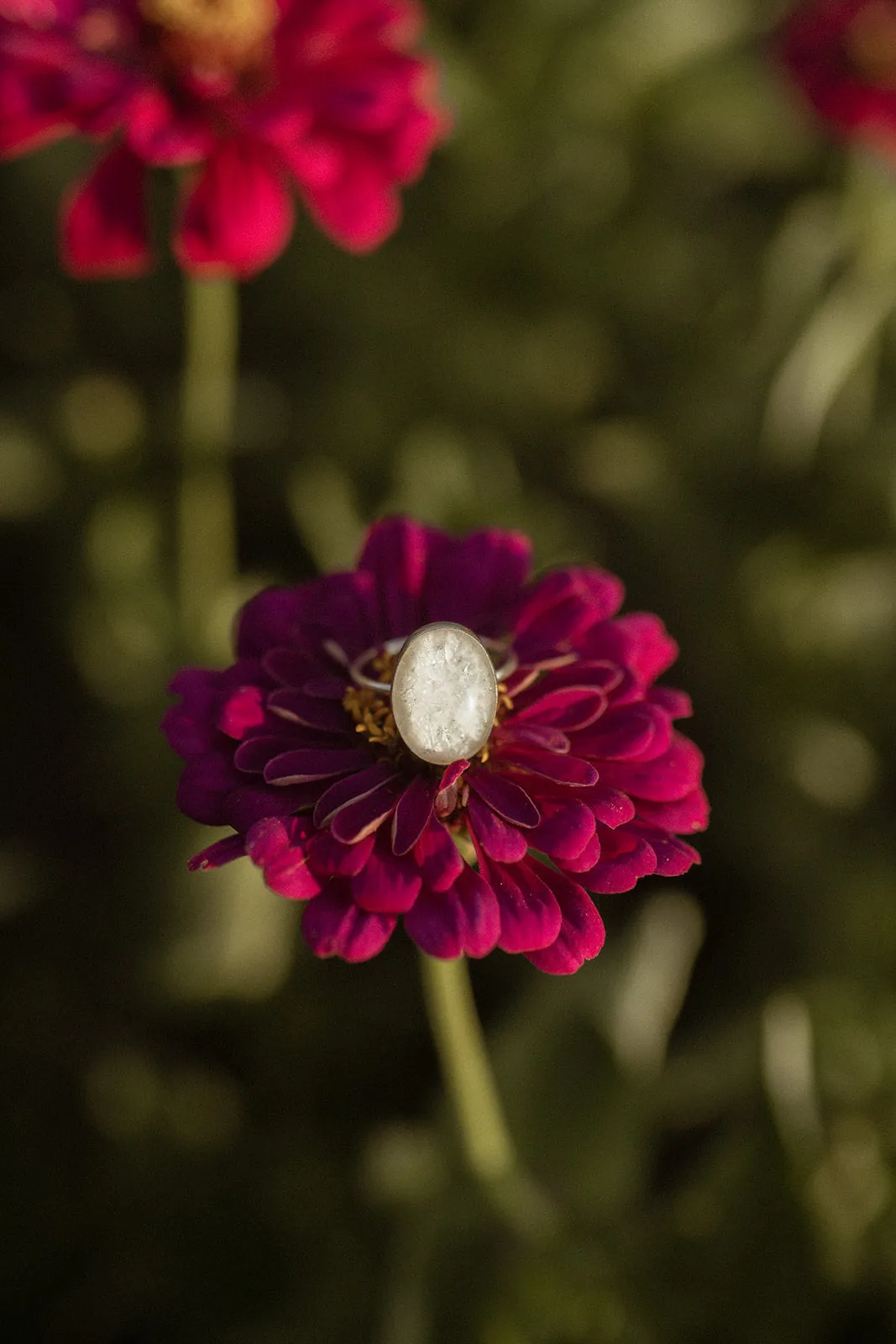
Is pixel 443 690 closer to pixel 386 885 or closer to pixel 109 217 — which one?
pixel 386 885

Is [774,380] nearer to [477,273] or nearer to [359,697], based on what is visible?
[477,273]

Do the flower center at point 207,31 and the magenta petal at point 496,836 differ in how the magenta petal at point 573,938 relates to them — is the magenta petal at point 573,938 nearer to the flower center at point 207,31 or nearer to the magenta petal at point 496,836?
the magenta petal at point 496,836

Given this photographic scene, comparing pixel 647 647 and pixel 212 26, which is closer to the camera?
pixel 647 647

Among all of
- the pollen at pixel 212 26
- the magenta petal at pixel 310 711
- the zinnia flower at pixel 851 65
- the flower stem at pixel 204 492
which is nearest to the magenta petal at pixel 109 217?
the pollen at pixel 212 26

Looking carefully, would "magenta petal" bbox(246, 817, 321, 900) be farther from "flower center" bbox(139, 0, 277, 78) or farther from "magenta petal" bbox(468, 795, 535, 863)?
"flower center" bbox(139, 0, 277, 78)

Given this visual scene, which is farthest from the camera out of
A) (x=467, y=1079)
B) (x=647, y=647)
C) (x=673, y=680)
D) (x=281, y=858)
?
(x=673, y=680)

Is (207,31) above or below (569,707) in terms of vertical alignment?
above

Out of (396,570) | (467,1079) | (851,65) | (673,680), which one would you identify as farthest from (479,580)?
(851,65)
